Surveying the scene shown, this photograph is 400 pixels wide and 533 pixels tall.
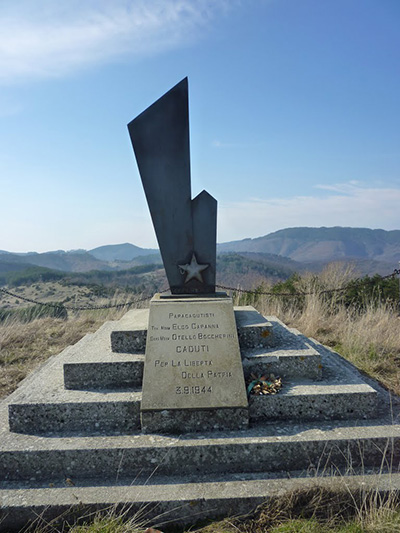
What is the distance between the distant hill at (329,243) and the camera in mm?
101125

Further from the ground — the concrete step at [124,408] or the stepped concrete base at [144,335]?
the stepped concrete base at [144,335]

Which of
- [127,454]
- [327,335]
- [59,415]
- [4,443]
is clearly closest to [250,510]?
[127,454]

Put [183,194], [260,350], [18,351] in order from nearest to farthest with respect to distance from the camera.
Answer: [260,350] < [183,194] < [18,351]

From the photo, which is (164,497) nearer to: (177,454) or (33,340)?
(177,454)

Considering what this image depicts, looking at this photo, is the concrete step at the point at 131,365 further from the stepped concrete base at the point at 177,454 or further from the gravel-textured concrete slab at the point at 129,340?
the stepped concrete base at the point at 177,454

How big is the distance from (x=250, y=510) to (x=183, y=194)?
2958 millimetres

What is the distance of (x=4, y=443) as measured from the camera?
3041 millimetres

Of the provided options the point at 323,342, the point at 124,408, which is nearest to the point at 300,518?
the point at 124,408

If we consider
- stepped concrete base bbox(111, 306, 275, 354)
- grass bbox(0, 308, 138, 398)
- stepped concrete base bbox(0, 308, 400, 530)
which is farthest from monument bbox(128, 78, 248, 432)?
grass bbox(0, 308, 138, 398)

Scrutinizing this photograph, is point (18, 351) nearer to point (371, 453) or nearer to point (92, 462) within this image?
point (92, 462)

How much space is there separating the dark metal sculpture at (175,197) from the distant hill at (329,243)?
298ft

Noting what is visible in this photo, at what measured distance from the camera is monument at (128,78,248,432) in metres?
3.17

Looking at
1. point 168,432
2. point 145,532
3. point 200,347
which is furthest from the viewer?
point 200,347

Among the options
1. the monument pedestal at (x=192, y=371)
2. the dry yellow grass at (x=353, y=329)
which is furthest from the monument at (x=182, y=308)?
the dry yellow grass at (x=353, y=329)
